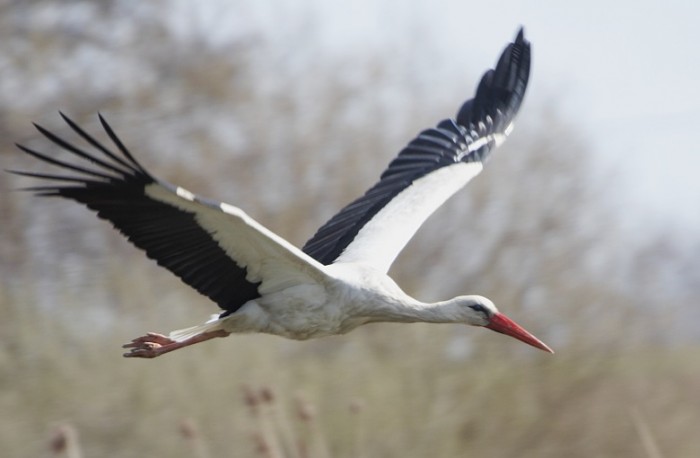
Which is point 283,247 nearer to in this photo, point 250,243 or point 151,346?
point 250,243

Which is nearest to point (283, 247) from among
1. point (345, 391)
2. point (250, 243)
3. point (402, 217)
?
point (250, 243)

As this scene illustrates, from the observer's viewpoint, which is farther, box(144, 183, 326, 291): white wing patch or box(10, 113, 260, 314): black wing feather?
box(144, 183, 326, 291): white wing patch

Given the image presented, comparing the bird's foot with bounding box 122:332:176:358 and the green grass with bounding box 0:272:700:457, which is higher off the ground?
the green grass with bounding box 0:272:700:457

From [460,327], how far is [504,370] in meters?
0.77

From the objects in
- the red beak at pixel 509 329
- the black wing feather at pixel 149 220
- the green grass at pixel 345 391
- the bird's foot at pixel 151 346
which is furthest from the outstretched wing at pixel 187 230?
the green grass at pixel 345 391

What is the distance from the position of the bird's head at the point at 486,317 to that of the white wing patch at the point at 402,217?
1.40 ft

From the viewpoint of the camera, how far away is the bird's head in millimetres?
6809

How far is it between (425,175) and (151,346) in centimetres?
192

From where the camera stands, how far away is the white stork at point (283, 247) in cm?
574

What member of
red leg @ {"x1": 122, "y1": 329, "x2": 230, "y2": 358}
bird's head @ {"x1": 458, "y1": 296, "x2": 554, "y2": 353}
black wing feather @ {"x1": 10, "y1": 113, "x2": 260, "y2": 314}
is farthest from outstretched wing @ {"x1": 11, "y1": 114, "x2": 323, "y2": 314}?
bird's head @ {"x1": 458, "y1": 296, "x2": 554, "y2": 353}

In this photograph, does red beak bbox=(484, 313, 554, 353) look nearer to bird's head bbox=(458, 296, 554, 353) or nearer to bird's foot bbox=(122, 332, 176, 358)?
bird's head bbox=(458, 296, 554, 353)

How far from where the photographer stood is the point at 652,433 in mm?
12242

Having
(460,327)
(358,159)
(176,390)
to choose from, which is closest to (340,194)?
(358,159)

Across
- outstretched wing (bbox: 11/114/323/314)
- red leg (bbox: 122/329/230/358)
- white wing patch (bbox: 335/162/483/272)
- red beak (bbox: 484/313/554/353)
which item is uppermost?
white wing patch (bbox: 335/162/483/272)
